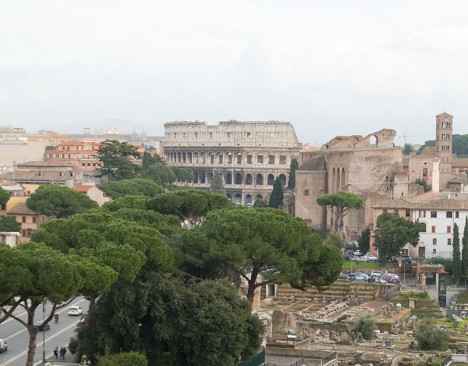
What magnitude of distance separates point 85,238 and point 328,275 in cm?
1104

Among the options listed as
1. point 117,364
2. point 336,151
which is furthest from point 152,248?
point 336,151

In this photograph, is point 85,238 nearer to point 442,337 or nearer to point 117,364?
point 117,364

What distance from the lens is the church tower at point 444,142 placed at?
339 feet

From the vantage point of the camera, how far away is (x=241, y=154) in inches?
5901

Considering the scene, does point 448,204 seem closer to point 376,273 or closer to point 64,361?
point 376,273

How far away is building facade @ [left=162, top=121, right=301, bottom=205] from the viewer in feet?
480

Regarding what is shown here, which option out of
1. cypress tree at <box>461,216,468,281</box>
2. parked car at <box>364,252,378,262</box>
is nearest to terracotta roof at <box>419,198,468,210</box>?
parked car at <box>364,252,378,262</box>

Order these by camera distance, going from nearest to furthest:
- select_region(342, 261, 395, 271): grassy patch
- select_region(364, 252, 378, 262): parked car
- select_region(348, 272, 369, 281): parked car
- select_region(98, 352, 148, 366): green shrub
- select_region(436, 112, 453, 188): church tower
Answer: select_region(98, 352, 148, 366): green shrub → select_region(348, 272, 369, 281): parked car → select_region(342, 261, 395, 271): grassy patch → select_region(364, 252, 378, 262): parked car → select_region(436, 112, 453, 188): church tower

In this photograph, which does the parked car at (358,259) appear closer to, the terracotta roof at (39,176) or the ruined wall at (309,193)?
the ruined wall at (309,193)

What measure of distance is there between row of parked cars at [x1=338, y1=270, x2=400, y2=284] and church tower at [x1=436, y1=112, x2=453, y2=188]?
36996mm

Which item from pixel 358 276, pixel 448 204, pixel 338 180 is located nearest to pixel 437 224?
pixel 448 204

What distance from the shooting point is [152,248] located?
3694 centimetres

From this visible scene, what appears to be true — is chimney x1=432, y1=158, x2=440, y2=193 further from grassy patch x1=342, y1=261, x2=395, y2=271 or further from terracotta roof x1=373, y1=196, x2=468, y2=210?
grassy patch x1=342, y1=261, x2=395, y2=271

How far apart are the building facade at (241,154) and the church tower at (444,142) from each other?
3189cm
